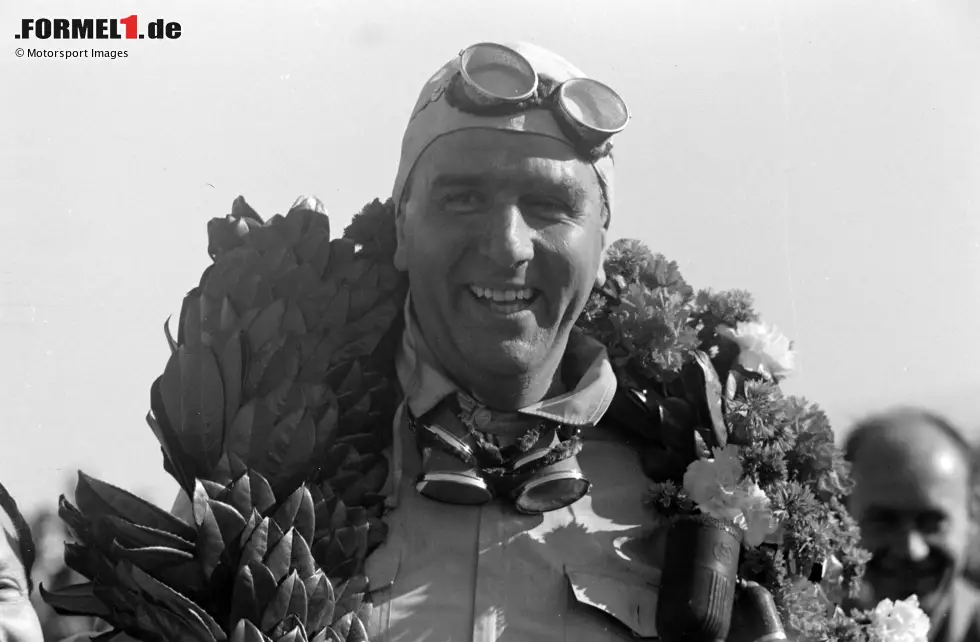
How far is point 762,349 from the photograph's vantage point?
4.30 m

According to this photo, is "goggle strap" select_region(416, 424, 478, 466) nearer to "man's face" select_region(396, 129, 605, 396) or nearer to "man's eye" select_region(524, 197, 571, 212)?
"man's face" select_region(396, 129, 605, 396)

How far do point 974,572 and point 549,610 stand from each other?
2583 mm

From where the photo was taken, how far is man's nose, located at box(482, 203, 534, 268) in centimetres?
395

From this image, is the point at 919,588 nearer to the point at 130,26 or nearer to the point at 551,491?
the point at 551,491

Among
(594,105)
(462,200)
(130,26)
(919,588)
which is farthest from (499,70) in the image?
(919,588)

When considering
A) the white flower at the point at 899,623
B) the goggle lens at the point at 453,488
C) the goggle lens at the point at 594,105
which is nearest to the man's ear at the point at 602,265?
the goggle lens at the point at 594,105

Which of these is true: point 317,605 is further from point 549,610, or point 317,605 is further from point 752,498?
point 752,498

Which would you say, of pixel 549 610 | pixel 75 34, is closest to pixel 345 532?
pixel 549 610

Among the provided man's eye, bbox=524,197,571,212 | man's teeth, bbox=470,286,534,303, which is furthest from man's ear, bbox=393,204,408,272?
man's eye, bbox=524,197,571,212

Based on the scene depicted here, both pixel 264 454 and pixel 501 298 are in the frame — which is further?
pixel 501 298

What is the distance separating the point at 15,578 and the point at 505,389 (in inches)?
54.3

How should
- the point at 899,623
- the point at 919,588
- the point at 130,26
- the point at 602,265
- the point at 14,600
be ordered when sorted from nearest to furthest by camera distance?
the point at 14,600, the point at 899,623, the point at 602,265, the point at 130,26, the point at 919,588

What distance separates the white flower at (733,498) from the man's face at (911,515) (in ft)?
5.10

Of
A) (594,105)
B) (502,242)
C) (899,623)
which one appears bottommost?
(899,623)
